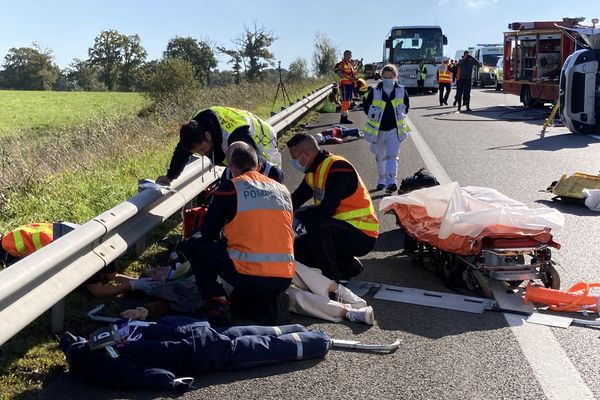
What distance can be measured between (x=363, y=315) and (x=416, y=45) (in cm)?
2692

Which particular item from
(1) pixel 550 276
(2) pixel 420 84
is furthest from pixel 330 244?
(2) pixel 420 84

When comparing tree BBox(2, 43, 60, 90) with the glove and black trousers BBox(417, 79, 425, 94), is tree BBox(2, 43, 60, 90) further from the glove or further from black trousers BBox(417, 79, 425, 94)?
the glove

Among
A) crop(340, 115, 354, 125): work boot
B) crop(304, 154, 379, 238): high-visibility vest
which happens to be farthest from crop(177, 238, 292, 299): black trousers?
crop(340, 115, 354, 125): work boot

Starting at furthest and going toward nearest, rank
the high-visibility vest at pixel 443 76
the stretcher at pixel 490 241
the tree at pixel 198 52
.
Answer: the tree at pixel 198 52, the high-visibility vest at pixel 443 76, the stretcher at pixel 490 241

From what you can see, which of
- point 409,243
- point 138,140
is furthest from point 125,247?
point 138,140

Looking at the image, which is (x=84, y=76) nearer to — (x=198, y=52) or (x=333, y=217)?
(x=198, y=52)

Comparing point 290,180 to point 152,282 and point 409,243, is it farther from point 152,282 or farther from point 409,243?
point 152,282

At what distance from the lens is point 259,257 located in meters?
4.44

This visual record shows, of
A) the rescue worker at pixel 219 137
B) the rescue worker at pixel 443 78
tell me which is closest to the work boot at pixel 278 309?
the rescue worker at pixel 219 137

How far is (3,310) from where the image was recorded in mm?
3375

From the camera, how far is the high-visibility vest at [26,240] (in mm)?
4957

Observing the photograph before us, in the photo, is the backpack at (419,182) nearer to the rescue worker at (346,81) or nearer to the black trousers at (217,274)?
the black trousers at (217,274)

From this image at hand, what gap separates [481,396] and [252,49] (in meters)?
45.4

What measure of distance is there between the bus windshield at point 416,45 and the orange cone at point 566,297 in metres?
26.0
